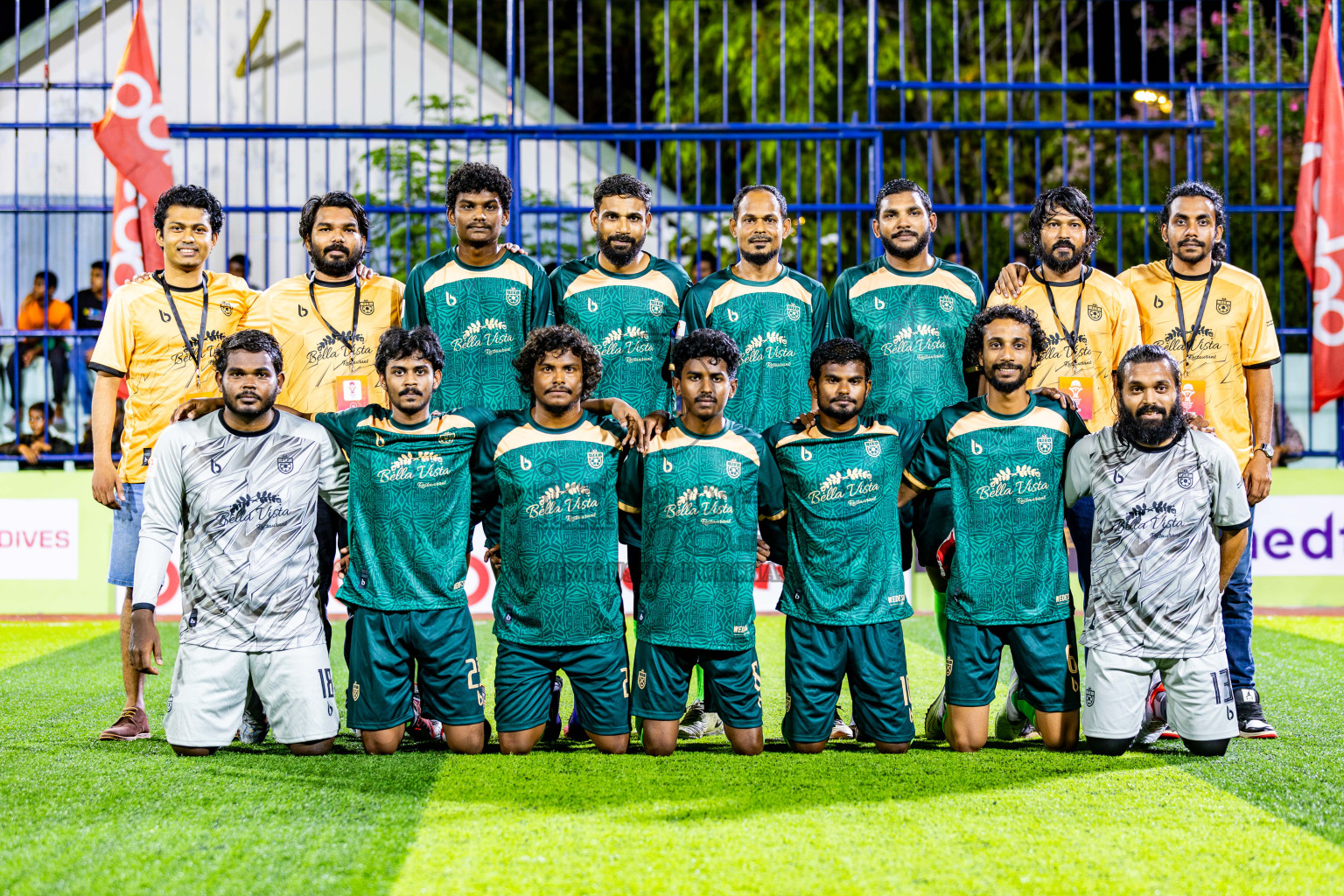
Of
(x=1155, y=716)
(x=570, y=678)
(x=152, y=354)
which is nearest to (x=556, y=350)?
(x=570, y=678)

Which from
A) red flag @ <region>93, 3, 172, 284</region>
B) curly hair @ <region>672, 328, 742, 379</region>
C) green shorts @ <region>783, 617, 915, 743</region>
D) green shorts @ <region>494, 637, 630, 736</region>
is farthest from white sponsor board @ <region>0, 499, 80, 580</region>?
green shorts @ <region>783, 617, 915, 743</region>

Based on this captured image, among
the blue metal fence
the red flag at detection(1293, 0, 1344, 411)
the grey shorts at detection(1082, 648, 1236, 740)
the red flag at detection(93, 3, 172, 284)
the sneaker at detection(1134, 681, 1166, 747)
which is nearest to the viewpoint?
the grey shorts at detection(1082, 648, 1236, 740)

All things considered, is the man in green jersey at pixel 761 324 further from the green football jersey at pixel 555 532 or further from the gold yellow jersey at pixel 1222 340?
the gold yellow jersey at pixel 1222 340

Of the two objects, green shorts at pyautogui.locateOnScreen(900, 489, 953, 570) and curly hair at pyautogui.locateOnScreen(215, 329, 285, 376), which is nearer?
curly hair at pyautogui.locateOnScreen(215, 329, 285, 376)

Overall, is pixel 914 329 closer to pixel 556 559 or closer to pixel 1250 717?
pixel 556 559

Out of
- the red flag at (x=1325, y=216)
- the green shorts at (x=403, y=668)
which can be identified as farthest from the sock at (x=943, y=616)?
the red flag at (x=1325, y=216)

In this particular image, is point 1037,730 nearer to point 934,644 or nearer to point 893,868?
point 893,868

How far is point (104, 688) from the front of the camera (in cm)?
616

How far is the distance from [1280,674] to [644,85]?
1379cm

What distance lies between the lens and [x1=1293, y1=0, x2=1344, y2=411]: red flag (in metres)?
8.98

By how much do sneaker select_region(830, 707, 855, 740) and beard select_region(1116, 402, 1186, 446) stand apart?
146 centimetres

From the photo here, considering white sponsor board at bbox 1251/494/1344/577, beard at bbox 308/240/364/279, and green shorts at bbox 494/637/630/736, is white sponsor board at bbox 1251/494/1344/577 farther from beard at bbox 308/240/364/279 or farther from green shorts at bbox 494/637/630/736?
beard at bbox 308/240/364/279

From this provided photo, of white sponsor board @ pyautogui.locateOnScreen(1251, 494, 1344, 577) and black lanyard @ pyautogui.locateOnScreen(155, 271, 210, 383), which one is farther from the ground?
black lanyard @ pyautogui.locateOnScreen(155, 271, 210, 383)

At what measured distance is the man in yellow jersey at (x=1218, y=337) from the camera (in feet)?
17.3
